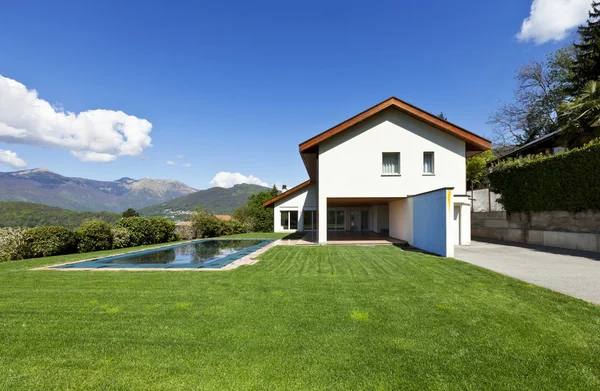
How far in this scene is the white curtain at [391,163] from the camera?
15.6m

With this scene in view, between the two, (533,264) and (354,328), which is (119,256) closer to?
(354,328)

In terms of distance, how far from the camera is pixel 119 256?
12.0m

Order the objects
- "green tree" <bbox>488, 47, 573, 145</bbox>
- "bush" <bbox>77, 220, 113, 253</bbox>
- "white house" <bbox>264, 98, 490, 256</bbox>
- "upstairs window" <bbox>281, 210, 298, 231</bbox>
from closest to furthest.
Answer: "bush" <bbox>77, 220, 113, 253</bbox> < "white house" <bbox>264, 98, 490, 256</bbox> < "upstairs window" <bbox>281, 210, 298, 231</bbox> < "green tree" <bbox>488, 47, 573, 145</bbox>

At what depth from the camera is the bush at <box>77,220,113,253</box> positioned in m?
14.2

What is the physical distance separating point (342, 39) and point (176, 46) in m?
10.6

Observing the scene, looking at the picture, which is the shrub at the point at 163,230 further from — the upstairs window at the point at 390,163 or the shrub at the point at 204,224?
the upstairs window at the point at 390,163

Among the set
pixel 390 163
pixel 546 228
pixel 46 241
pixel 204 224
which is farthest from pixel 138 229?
pixel 546 228

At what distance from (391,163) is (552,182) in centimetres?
743

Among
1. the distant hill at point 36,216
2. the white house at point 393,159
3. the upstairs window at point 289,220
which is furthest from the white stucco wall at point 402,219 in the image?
the distant hill at point 36,216

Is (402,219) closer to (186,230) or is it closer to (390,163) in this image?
(390,163)

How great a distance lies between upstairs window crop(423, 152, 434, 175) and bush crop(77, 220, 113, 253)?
18.3 m

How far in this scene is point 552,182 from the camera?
42.9 ft

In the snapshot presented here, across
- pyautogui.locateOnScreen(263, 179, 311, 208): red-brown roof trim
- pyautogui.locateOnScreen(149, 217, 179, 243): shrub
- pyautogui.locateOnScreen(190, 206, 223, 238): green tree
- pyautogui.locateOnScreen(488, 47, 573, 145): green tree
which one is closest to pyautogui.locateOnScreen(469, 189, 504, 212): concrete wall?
pyautogui.locateOnScreen(263, 179, 311, 208): red-brown roof trim

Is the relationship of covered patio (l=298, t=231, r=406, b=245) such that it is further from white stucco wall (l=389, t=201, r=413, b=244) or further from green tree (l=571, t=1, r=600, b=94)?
green tree (l=571, t=1, r=600, b=94)
